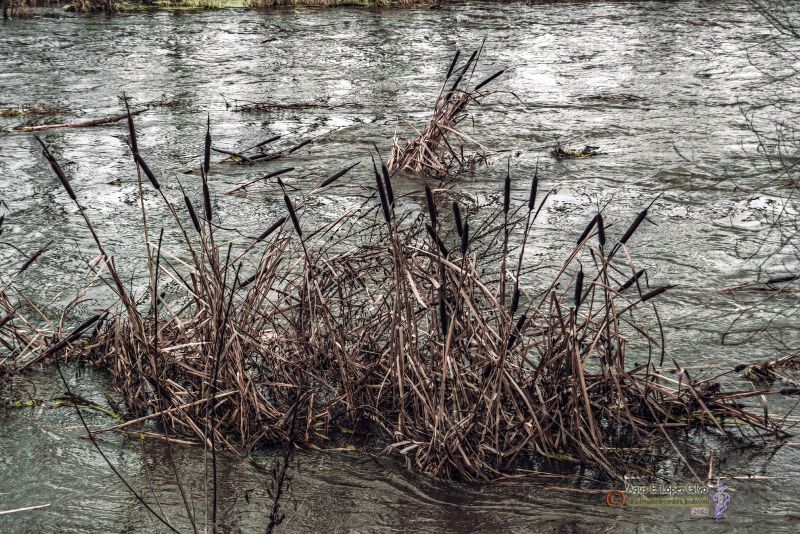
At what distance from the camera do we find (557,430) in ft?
13.4

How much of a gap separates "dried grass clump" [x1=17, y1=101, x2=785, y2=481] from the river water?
0.18m

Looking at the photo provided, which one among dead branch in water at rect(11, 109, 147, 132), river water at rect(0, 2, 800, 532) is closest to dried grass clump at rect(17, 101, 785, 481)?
river water at rect(0, 2, 800, 532)

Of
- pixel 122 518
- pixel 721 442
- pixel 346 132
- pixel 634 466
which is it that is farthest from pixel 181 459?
pixel 346 132

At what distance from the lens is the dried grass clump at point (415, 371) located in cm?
391

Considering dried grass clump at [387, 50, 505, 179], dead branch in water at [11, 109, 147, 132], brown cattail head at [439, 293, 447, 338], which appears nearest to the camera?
brown cattail head at [439, 293, 447, 338]

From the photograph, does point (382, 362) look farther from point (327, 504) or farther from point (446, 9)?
point (446, 9)

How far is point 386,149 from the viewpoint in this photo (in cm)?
906

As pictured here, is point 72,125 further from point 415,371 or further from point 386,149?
point 415,371

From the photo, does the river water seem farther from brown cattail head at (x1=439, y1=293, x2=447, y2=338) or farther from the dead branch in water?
brown cattail head at (x1=439, y1=293, x2=447, y2=338)

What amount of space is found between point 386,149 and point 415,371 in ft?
17.5

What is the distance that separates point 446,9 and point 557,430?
1457 centimetres

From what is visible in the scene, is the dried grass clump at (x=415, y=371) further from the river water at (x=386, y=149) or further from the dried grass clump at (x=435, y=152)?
the dried grass clump at (x=435, y=152)

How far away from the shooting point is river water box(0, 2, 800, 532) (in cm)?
386

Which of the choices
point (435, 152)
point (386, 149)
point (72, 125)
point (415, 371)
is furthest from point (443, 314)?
point (72, 125)
